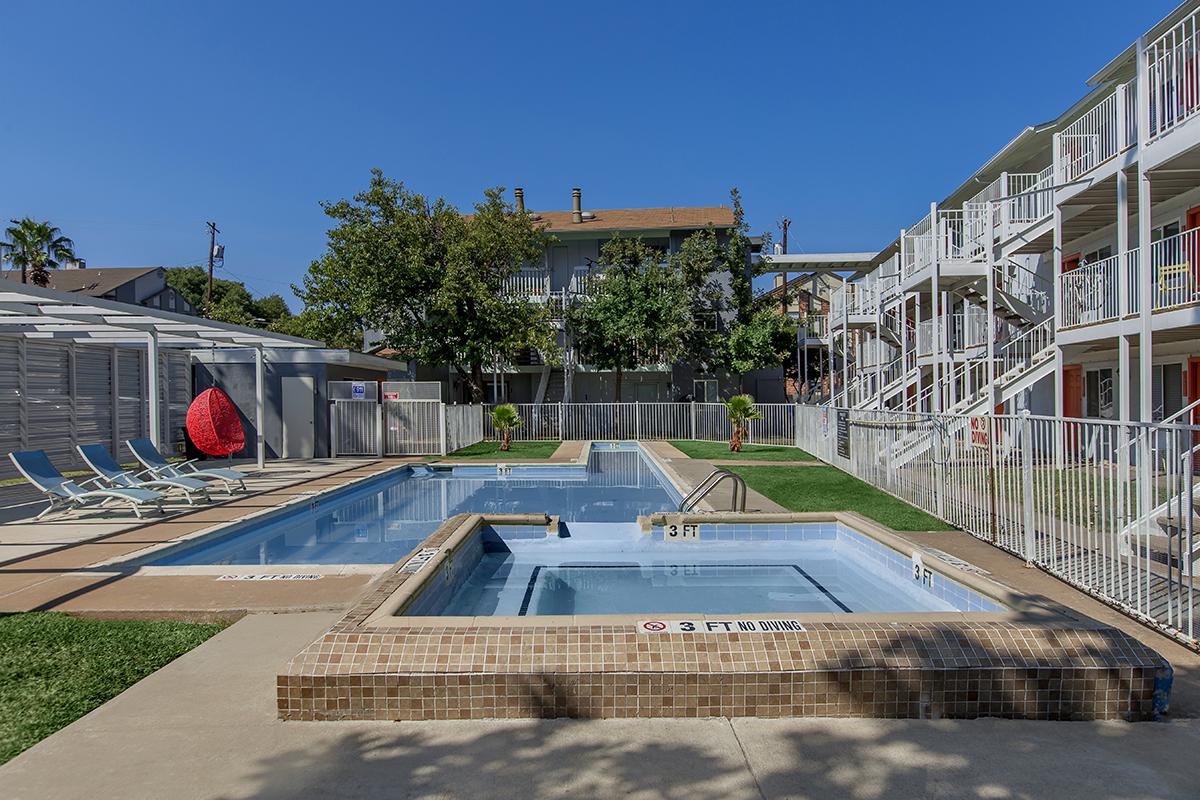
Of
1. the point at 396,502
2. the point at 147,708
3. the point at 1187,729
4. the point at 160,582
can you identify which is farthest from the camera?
the point at 396,502

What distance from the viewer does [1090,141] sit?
14211mm

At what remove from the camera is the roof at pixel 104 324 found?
31.6ft

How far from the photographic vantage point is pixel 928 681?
3.58 meters

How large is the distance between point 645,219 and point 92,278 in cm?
3174

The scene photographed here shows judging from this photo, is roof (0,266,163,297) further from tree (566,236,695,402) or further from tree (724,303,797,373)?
tree (724,303,797,373)

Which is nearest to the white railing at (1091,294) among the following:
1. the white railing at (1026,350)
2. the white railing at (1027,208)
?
the white railing at (1026,350)

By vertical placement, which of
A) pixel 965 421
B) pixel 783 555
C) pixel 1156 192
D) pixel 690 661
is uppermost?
pixel 1156 192

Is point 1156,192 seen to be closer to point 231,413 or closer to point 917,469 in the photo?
point 917,469

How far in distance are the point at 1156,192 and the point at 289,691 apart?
16.3 meters

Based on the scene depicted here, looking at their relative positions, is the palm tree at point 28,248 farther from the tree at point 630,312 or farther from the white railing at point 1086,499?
the white railing at point 1086,499

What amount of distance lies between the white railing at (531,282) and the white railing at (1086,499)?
20.6 metres

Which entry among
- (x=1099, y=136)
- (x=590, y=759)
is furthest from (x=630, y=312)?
(x=590, y=759)

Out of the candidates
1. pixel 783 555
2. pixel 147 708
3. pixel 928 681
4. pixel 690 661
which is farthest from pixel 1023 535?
pixel 147 708

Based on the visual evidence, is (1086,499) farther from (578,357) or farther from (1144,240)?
(578,357)
